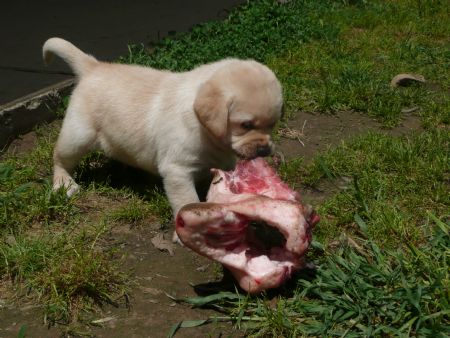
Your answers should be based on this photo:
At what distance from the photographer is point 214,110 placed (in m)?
3.73

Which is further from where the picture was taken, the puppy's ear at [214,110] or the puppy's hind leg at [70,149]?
the puppy's hind leg at [70,149]

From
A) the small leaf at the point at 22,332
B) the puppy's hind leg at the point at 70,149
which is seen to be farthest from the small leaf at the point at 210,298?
the puppy's hind leg at the point at 70,149

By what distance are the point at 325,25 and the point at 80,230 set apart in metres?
5.14

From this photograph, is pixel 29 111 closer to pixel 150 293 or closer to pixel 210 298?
pixel 150 293

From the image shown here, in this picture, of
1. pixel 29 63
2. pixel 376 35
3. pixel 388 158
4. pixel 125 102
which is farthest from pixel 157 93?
pixel 376 35

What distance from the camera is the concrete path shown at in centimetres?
605

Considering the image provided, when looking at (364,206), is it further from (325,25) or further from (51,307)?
(325,25)

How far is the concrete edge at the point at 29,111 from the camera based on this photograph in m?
5.16

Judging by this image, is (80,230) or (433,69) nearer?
(80,230)

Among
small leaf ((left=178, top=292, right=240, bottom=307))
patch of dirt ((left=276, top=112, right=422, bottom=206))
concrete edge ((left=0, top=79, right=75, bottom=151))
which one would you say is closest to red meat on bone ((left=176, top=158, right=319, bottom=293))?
small leaf ((left=178, top=292, right=240, bottom=307))

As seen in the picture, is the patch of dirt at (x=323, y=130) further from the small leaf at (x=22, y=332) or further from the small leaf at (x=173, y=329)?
the small leaf at (x=22, y=332)

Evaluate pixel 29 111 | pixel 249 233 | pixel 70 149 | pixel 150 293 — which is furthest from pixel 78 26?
pixel 249 233

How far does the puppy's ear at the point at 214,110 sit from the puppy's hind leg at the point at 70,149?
3.47 feet

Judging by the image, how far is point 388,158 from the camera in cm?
488
